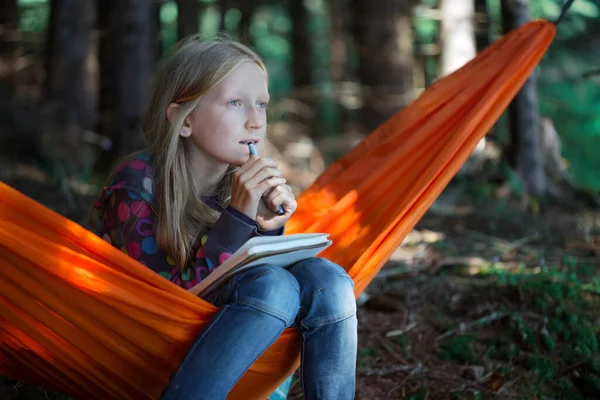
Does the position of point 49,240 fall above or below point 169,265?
above

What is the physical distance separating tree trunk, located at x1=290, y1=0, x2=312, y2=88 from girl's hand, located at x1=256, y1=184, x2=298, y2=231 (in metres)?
7.67

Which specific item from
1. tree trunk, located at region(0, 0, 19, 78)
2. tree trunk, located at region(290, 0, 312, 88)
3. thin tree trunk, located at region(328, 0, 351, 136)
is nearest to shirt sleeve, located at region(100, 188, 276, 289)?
tree trunk, located at region(0, 0, 19, 78)

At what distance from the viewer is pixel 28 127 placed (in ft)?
18.5

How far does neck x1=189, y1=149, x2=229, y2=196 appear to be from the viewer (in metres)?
1.87

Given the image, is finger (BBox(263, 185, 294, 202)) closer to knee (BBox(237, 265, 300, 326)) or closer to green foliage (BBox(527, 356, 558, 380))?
knee (BBox(237, 265, 300, 326))

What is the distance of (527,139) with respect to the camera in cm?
394

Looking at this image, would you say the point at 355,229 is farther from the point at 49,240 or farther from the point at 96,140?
the point at 96,140

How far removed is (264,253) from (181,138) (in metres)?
0.55

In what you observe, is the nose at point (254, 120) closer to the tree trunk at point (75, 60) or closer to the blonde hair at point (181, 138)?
the blonde hair at point (181, 138)

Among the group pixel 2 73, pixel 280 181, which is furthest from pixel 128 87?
pixel 2 73

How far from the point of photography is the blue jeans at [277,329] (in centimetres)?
145

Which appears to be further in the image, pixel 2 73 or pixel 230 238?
pixel 2 73

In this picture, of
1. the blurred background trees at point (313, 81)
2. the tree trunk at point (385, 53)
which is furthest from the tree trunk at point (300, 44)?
the tree trunk at point (385, 53)

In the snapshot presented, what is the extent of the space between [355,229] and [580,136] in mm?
6918
